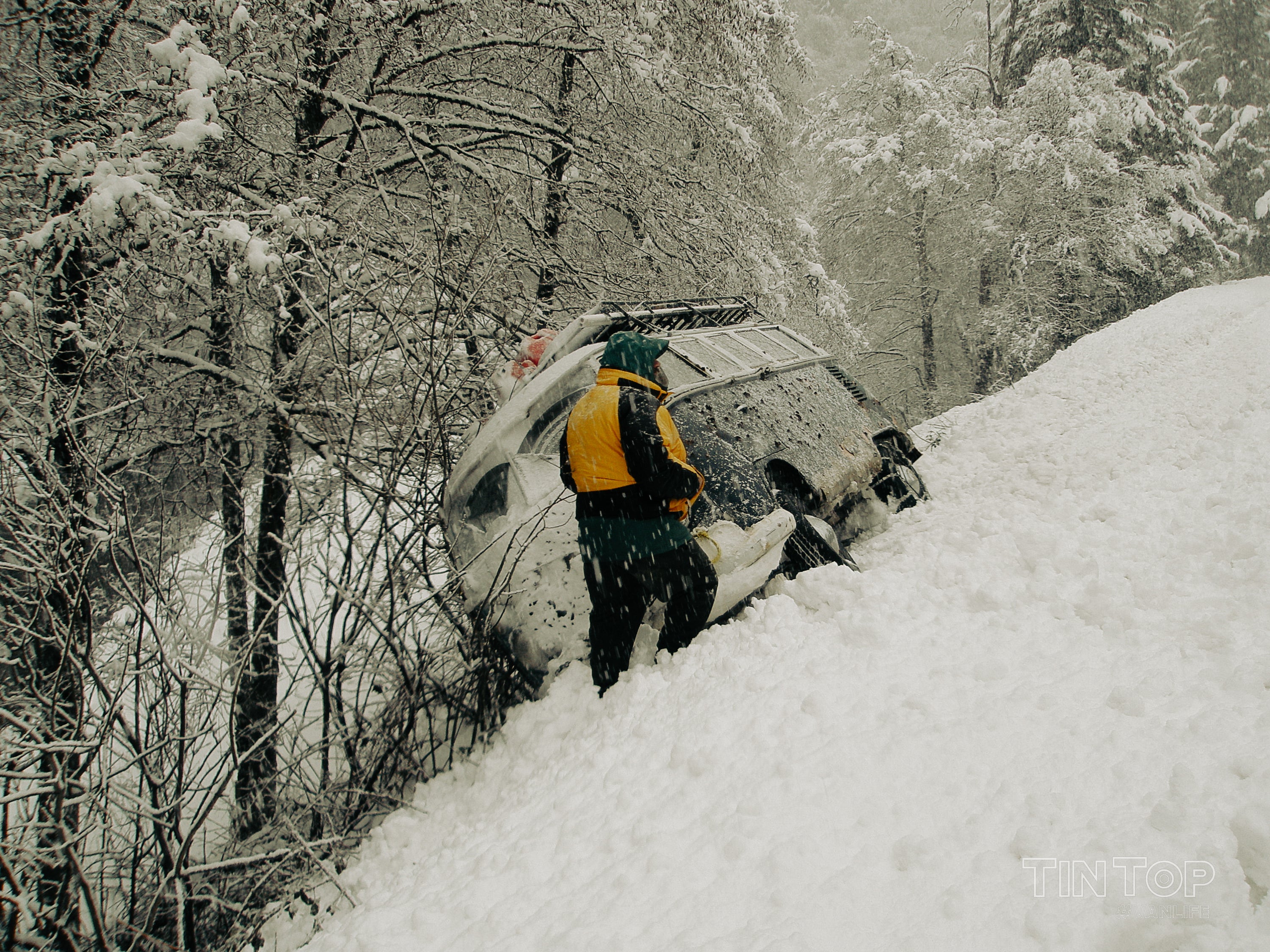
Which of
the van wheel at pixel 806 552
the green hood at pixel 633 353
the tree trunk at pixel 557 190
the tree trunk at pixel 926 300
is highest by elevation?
the tree trunk at pixel 557 190

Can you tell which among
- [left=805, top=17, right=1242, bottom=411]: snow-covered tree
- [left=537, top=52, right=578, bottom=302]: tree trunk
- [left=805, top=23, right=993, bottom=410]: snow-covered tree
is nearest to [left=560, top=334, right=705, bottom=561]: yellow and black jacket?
[left=537, top=52, right=578, bottom=302]: tree trunk

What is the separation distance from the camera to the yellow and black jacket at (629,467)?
2809 mm

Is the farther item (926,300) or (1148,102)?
(926,300)

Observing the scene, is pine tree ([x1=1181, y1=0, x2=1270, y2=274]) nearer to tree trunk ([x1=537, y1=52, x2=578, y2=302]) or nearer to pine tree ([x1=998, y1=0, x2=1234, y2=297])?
pine tree ([x1=998, y1=0, x2=1234, y2=297])

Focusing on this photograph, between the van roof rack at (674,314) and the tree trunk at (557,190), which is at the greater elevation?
the tree trunk at (557,190)

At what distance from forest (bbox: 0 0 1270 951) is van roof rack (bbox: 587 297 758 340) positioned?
1066 mm

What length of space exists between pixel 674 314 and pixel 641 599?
272cm

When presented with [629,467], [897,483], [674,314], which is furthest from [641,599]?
[897,483]

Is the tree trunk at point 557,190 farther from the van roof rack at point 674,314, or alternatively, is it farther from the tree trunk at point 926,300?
the tree trunk at point 926,300

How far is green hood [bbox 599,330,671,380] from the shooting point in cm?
291

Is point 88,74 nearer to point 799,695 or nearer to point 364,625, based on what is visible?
point 364,625

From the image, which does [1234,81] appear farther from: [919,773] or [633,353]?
[919,773]

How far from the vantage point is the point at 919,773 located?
190 cm

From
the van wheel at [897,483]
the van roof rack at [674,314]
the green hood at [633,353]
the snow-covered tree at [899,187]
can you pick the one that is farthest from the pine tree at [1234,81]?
the green hood at [633,353]
